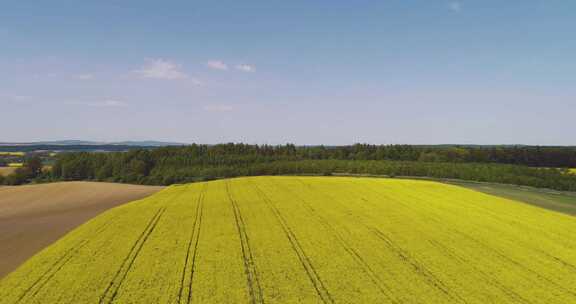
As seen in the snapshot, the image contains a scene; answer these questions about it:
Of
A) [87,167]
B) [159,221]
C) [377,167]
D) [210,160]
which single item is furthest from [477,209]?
[87,167]

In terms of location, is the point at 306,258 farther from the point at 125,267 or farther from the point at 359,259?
the point at 125,267

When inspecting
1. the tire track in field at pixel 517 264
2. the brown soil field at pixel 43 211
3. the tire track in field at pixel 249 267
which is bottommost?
the brown soil field at pixel 43 211

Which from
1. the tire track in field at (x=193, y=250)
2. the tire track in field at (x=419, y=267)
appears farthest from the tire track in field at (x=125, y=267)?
the tire track in field at (x=419, y=267)

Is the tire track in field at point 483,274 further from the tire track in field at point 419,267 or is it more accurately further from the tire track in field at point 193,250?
the tire track in field at point 193,250

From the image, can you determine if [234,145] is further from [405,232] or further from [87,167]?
[405,232]

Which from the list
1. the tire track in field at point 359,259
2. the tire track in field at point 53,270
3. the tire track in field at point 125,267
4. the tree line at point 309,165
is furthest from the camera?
the tree line at point 309,165

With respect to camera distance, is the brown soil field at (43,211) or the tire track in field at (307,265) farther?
the brown soil field at (43,211)
